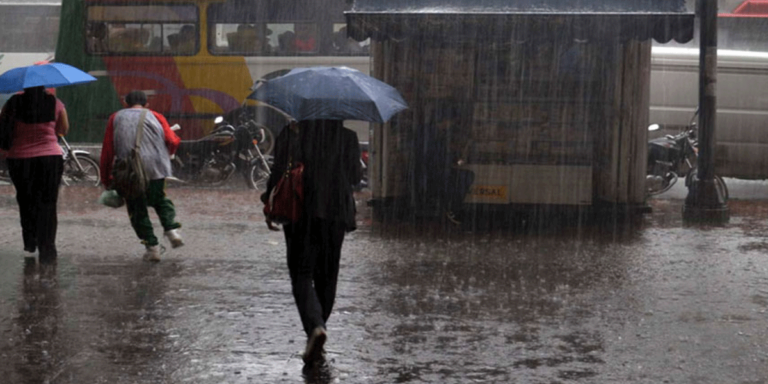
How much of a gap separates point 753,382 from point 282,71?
551 inches

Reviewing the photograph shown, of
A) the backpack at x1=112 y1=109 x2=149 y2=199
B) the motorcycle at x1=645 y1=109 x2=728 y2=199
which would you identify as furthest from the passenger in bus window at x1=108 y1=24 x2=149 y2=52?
the backpack at x1=112 y1=109 x2=149 y2=199

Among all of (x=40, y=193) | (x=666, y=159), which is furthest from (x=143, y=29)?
(x=40, y=193)

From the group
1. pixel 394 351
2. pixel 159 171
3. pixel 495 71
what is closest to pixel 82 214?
pixel 159 171

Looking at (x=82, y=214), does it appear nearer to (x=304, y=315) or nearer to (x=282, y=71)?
(x=282, y=71)

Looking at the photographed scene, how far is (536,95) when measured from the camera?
13711 mm

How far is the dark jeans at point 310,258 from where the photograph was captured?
6.59 m

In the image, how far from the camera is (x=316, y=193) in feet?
21.8

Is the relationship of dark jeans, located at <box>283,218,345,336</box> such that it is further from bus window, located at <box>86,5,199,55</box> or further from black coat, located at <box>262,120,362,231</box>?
bus window, located at <box>86,5,199,55</box>

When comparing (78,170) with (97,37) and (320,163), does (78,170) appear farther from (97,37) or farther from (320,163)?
(320,163)

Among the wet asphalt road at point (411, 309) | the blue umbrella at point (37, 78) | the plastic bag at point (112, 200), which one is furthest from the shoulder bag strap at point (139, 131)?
the wet asphalt road at point (411, 309)

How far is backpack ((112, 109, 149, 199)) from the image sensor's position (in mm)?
10070

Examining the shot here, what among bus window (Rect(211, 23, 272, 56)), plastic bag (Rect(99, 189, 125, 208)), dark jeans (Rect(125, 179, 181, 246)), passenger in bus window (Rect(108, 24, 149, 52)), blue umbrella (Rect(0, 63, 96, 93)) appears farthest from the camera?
passenger in bus window (Rect(108, 24, 149, 52))

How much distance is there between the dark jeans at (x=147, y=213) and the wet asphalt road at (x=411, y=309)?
313mm

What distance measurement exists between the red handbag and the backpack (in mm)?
3701
